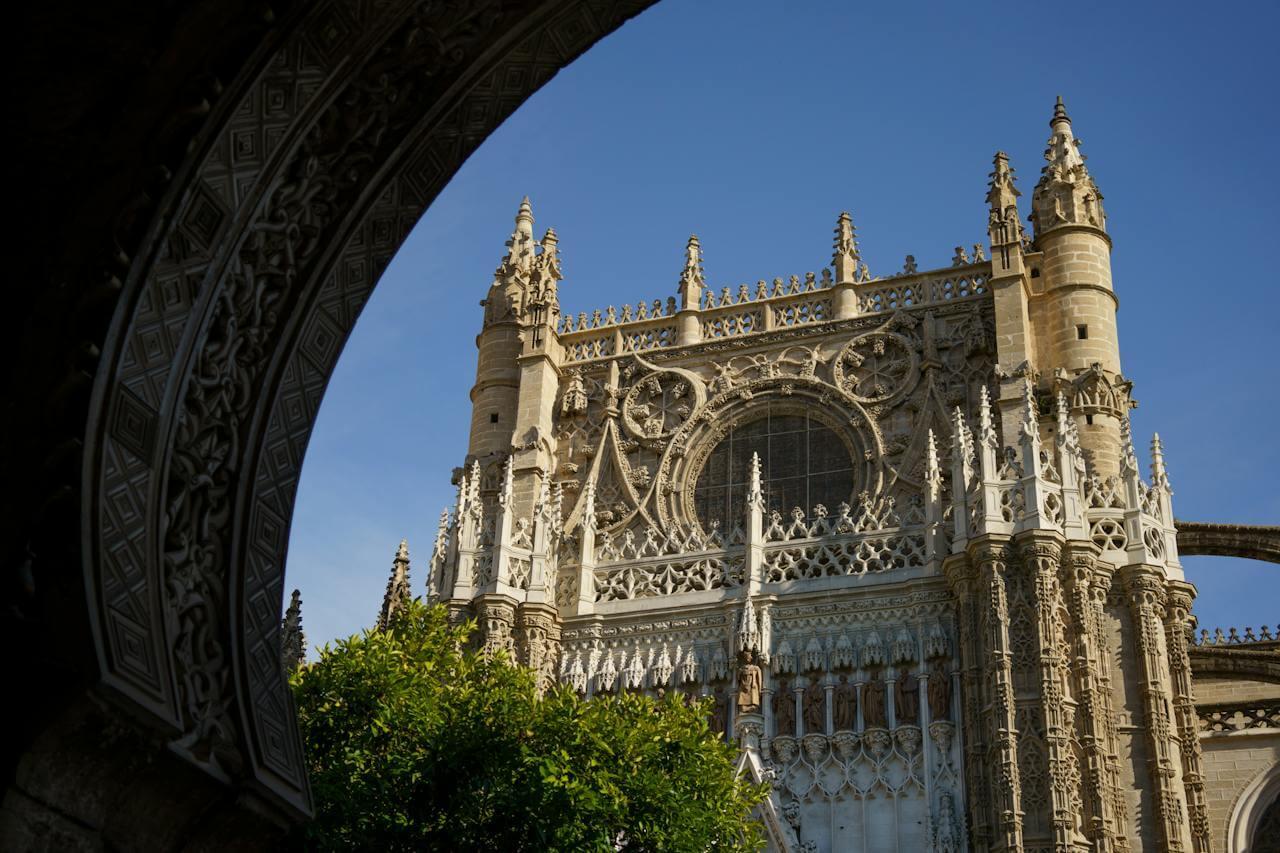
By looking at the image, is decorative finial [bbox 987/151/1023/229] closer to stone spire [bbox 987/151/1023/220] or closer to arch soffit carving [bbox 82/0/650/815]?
stone spire [bbox 987/151/1023/220]

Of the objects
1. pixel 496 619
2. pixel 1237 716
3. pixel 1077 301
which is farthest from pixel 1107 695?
pixel 496 619

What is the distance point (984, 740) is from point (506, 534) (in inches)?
384

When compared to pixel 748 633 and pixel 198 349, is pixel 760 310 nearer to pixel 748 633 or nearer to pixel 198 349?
pixel 748 633

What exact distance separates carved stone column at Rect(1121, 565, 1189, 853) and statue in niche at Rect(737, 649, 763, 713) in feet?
20.4

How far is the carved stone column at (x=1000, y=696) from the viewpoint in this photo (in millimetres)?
23172

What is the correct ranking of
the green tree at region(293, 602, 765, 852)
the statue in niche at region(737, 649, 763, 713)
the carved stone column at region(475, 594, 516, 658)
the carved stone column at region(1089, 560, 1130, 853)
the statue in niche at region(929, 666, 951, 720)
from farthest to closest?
the carved stone column at region(475, 594, 516, 658) < the statue in niche at region(737, 649, 763, 713) < the statue in niche at region(929, 666, 951, 720) < the carved stone column at region(1089, 560, 1130, 853) < the green tree at region(293, 602, 765, 852)

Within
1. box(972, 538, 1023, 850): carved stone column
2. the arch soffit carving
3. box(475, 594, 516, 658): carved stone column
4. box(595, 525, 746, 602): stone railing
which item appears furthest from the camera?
box(595, 525, 746, 602): stone railing

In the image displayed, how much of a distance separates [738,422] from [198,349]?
2577cm

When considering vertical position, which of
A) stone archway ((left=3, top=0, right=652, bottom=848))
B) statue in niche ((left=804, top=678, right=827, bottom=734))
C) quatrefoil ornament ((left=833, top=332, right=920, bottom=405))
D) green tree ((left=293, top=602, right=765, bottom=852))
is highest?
quatrefoil ornament ((left=833, top=332, right=920, bottom=405))

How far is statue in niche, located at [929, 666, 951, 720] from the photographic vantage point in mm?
25375

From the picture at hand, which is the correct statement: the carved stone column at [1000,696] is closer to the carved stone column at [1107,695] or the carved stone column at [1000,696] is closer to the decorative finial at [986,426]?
the carved stone column at [1107,695]

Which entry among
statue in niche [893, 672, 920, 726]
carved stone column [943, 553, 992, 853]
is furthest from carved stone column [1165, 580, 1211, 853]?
statue in niche [893, 672, 920, 726]

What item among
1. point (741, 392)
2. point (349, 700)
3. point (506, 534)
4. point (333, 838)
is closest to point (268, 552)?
point (333, 838)

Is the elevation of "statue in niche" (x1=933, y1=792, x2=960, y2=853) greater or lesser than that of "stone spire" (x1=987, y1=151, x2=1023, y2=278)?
lesser
